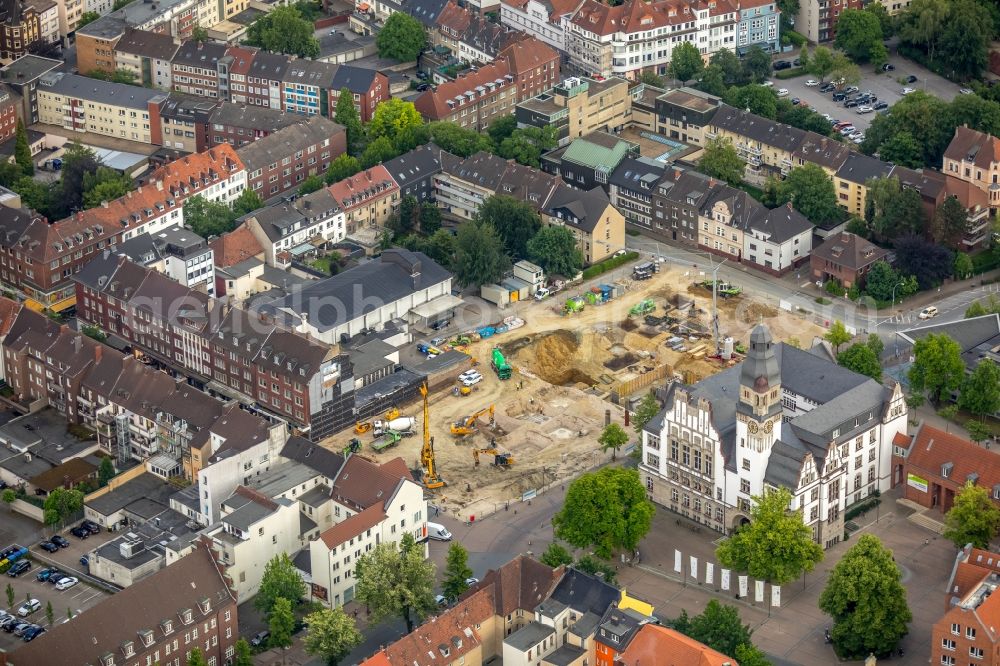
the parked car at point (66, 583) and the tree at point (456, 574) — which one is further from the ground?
the tree at point (456, 574)

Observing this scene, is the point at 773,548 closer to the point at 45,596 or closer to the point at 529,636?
the point at 529,636

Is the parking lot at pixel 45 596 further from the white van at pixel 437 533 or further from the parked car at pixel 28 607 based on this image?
the white van at pixel 437 533

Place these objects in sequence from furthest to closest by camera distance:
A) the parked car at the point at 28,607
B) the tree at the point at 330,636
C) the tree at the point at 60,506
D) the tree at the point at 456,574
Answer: the tree at the point at 60,506 → the parked car at the point at 28,607 → the tree at the point at 456,574 → the tree at the point at 330,636

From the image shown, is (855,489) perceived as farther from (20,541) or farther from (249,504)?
(20,541)

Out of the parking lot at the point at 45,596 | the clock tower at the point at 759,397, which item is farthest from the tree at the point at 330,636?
the clock tower at the point at 759,397

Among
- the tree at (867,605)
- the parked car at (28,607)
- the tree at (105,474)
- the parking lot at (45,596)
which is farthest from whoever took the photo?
the tree at (105,474)

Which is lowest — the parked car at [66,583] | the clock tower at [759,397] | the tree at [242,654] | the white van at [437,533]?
the parked car at [66,583]

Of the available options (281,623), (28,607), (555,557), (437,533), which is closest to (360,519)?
(437,533)

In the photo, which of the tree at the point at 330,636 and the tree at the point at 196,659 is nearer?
the tree at the point at 196,659
